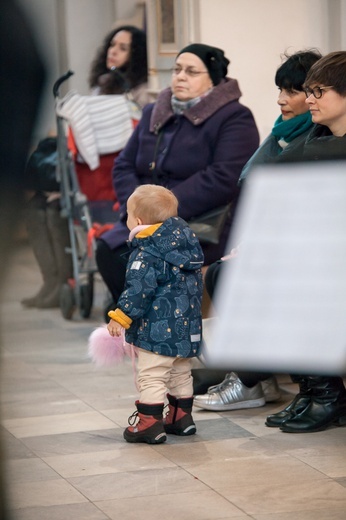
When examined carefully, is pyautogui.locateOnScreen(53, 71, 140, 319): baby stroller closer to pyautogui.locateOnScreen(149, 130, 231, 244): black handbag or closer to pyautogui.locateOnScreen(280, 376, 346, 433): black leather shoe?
pyautogui.locateOnScreen(149, 130, 231, 244): black handbag

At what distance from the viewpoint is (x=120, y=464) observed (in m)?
4.18

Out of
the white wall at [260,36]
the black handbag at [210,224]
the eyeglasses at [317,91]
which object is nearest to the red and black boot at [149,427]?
the black handbag at [210,224]

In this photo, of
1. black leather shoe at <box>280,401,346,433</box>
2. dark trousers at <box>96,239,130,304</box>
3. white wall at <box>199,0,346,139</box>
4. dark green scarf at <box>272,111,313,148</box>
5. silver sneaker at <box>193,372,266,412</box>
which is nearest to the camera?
black leather shoe at <box>280,401,346,433</box>

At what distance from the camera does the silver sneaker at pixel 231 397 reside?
4977mm

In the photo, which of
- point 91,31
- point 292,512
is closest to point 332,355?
point 292,512

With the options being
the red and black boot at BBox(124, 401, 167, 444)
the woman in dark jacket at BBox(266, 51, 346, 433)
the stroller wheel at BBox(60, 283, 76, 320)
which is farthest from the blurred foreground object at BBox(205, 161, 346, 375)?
the stroller wheel at BBox(60, 283, 76, 320)

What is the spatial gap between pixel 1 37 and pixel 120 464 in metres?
2.29

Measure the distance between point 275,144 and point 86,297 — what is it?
2.85m

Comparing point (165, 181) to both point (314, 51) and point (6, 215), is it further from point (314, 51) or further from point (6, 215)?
point (6, 215)

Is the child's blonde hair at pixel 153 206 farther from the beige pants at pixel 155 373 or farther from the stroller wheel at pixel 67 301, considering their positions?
the stroller wheel at pixel 67 301

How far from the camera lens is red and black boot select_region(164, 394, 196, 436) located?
455 centimetres

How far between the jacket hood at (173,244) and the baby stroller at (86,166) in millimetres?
2741

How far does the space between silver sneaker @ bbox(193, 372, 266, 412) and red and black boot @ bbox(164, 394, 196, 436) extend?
410mm

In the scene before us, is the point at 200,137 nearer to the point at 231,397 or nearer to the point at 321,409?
the point at 231,397
